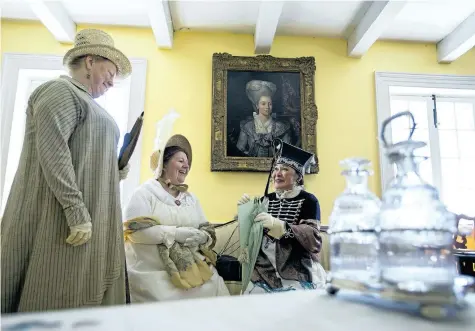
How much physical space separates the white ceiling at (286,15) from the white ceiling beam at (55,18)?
0.25 feet

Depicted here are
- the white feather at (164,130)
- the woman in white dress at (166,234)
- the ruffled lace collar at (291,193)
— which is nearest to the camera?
the woman in white dress at (166,234)

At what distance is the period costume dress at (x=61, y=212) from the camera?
5.04 ft

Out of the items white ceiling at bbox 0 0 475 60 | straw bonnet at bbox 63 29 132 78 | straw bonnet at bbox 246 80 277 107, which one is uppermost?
white ceiling at bbox 0 0 475 60

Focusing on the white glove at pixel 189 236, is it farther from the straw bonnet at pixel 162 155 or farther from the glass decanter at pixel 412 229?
the glass decanter at pixel 412 229

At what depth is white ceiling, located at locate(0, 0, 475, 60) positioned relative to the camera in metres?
3.33

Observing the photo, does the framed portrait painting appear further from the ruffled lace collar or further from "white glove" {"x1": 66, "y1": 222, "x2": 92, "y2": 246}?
"white glove" {"x1": 66, "y1": 222, "x2": 92, "y2": 246}

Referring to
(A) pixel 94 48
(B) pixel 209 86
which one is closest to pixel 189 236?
(A) pixel 94 48

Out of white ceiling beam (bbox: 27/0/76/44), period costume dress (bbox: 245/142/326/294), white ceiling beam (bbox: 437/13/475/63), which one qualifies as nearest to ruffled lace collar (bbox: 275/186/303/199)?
period costume dress (bbox: 245/142/326/294)

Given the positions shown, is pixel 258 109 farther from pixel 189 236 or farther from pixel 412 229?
pixel 412 229

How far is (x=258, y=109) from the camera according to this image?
363cm

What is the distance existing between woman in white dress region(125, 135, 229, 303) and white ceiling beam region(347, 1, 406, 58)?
6.54 ft

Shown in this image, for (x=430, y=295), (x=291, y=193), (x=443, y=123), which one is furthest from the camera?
(x=443, y=123)

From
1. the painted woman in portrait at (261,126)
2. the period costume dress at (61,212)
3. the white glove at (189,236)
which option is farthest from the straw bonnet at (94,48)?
the painted woman in portrait at (261,126)

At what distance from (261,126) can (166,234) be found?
1738mm
